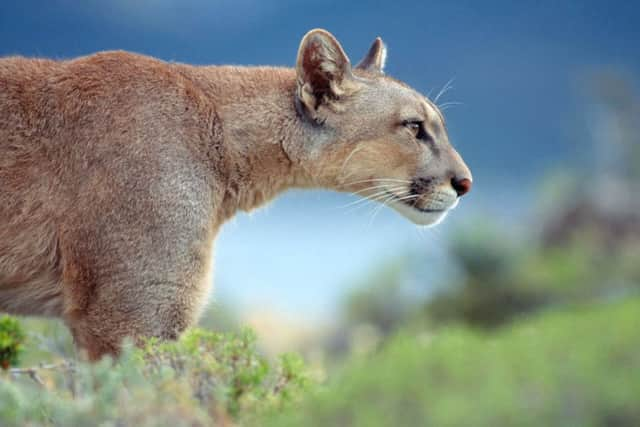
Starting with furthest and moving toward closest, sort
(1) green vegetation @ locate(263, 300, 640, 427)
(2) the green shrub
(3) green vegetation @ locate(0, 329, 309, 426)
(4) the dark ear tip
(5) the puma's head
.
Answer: (5) the puma's head < (2) the green shrub < (4) the dark ear tip < (3) green vegetation @ locate(0, 329, 309, 426) < (1) green vegetation @ locate(263, 300, 640, 427)

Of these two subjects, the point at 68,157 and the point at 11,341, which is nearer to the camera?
the point at 68,157

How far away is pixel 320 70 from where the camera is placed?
7.39 metres

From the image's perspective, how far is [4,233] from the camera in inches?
264

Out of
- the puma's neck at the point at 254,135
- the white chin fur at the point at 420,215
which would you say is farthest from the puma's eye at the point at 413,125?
the puma's neck at the point at 254,135

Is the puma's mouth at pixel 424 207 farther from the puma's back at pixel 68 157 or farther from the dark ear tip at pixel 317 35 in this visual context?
the puma's back at pixel 68 157

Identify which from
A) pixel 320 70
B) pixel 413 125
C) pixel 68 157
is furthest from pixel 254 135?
pixel 68 157

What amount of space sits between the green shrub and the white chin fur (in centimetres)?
310

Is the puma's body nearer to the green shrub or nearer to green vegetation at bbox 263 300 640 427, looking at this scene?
the green shrub

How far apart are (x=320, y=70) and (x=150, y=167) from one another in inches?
62.5

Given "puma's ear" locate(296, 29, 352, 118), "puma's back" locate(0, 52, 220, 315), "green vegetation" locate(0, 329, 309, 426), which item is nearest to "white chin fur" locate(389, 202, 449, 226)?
"puma's ear" locate(296, 29, 352, 118)

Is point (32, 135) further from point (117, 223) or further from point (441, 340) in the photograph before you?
point (441, 340)

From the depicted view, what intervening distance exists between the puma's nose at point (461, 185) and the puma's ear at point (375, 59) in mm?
1212

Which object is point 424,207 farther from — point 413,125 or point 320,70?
point 320,70

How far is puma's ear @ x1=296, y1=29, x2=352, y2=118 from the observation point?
724 centimetres
